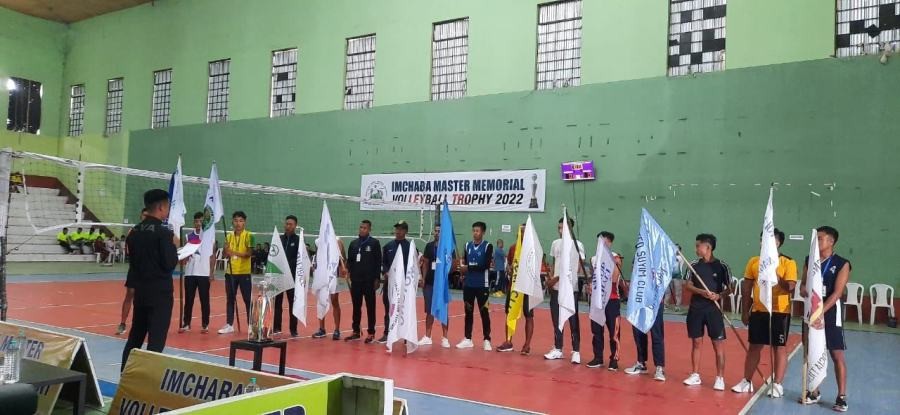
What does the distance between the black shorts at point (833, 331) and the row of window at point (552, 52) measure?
9187mm

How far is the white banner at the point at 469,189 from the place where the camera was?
15742mm

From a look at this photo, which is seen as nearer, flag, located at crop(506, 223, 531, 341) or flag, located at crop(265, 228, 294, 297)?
flag, located at crop(506, 223, 531, 341)

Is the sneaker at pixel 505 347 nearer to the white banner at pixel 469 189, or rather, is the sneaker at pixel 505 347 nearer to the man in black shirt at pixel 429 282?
the man in black shirt at pixel 429 282

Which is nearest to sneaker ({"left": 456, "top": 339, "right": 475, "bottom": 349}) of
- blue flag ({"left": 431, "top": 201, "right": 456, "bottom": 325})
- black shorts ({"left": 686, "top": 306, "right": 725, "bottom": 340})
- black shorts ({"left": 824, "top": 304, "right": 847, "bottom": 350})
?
blue flag ({"left": 431, "top": 201, "right": 456, "bottom": 325})

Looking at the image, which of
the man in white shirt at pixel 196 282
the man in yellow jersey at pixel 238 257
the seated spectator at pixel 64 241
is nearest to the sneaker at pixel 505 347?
the man in yellow jersey at pixel 238 257

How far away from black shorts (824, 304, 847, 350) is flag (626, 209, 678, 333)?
1.40 meters

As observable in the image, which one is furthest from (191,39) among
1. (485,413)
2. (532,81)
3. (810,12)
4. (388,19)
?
(485,413)

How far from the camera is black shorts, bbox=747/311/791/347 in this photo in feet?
18.8

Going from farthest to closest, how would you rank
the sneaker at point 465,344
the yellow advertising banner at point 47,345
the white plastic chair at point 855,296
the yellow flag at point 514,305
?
the white plastic chair at point 855,296, the sneaker at point 465,344, the yellow flag at point 514,305, the yellow advertising banner at point 47,345

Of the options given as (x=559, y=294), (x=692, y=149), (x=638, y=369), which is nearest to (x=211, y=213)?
(x=559, y=294)

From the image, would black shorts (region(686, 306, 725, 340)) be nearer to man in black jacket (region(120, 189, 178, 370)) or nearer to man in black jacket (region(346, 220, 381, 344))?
man in black jacket (region(346, 220, 381, 344))

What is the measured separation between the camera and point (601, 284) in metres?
7.04

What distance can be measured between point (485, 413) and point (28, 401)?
3.11m

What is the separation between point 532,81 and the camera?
16.0 meters
